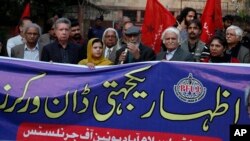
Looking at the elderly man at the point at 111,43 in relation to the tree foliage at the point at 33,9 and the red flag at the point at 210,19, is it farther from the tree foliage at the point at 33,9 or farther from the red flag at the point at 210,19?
the tree foliage at the point at 33,9

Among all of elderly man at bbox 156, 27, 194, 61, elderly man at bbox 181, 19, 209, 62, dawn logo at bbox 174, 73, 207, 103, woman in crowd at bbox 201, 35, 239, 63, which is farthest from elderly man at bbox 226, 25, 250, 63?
dawn logo at bbox 174, 73, 207, 103

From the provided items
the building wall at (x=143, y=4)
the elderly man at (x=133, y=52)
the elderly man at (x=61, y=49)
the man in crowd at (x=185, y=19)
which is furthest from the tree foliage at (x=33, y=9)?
the elderly man at (x=133, y=52)

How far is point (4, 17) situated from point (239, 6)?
38.7ft

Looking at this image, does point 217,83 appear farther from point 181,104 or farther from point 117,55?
point 117,55

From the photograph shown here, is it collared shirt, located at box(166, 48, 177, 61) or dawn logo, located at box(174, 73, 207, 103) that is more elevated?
collared shirt, located at box(166, 48, 177, 61)

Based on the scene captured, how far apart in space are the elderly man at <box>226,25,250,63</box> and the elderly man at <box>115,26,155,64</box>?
1.03m

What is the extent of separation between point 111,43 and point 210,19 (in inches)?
77.4

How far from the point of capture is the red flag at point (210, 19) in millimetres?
8707

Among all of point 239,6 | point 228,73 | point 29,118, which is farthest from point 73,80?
point 239,6

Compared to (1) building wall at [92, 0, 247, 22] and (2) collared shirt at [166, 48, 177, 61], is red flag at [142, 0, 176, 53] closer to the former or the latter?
(2) collared shirt at [166, 48, 177, 61]

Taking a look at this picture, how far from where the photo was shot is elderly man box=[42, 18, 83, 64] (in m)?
7.11

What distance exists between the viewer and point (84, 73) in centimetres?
639

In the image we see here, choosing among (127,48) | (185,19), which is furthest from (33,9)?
(127,48)

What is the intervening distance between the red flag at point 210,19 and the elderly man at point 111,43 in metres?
1.39
